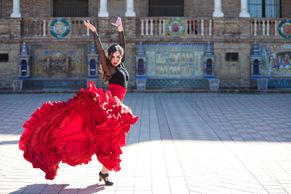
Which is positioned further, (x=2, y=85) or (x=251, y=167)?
(x=2, y=85)

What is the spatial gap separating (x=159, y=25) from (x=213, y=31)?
2670 mm

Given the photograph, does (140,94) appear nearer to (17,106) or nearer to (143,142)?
(17,106)

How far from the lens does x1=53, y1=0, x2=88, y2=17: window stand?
2206cm

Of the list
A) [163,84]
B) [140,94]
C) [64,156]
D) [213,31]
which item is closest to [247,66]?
[213,31]

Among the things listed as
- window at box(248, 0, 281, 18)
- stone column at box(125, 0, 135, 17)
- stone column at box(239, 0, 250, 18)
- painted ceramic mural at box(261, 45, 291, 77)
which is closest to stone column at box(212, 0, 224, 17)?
stone column at box(239, 0, 250, 18)

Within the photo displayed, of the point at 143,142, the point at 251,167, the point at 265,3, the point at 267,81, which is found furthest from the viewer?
the point at 265,3

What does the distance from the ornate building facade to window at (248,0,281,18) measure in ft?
10.2

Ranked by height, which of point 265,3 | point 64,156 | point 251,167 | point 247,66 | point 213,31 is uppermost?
point 265,3

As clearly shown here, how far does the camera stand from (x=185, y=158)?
621 cm

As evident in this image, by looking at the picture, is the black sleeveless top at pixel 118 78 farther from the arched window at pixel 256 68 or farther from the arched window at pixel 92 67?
the arched window at pixel 256 68

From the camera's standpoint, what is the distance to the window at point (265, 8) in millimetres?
21844

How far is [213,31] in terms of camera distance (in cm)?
1869

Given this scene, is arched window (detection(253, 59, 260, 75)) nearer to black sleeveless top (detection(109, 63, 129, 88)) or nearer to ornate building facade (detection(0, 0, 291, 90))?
ornate building facade (detection(0, 0, 291, 90))

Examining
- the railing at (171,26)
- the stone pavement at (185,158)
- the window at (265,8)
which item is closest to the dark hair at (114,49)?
the stone pavement at (185,158)
